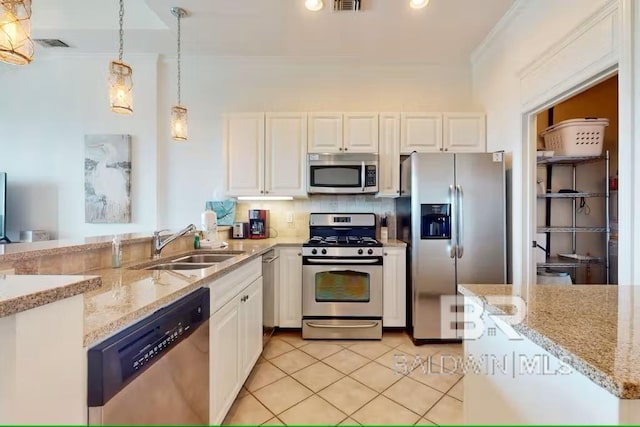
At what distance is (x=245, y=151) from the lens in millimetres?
3203

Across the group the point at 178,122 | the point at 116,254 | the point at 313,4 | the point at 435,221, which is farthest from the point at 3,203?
the point at 435,221

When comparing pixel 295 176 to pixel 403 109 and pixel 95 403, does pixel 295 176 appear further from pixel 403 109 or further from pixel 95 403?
pixel 95 403

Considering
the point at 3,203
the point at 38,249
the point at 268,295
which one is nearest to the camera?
the point at 38,249

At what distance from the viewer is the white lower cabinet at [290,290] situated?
2.96m

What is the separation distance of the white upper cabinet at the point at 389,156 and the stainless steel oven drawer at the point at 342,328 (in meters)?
1.32

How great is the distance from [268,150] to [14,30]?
212 centimetres

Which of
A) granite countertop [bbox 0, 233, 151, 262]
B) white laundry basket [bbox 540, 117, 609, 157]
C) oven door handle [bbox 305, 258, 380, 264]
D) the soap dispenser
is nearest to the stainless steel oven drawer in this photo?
oven door handle [bbox 305, 258, 380, 264]

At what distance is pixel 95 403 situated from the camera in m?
0.76

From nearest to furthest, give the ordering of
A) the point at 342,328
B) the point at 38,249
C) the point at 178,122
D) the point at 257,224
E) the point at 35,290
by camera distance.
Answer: the point at 35,290
the point at 38,249
the point at 178,122
the point at 342,328
the point at 257,224

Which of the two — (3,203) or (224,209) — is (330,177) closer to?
(224,209)

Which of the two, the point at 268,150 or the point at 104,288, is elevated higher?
the point at 268,150

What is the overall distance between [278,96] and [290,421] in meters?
3.17

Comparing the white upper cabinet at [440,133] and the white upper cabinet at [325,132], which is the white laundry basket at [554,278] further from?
the white upper cabinet at [325,132]

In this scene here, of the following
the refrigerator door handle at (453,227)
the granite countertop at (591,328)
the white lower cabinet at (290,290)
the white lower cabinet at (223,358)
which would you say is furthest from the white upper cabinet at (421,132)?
the white lower cabinet at (223,358)
